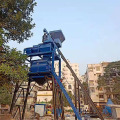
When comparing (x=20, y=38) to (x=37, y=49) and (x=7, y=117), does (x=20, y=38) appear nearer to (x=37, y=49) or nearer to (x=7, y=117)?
(x=37, y=49)

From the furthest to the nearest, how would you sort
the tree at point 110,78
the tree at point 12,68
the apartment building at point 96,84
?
the apartment building at point 96,84 → the tree at point 110,78 → the tree at point 12,68

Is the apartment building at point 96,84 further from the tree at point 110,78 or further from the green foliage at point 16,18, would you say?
the green foliage at point 16,18

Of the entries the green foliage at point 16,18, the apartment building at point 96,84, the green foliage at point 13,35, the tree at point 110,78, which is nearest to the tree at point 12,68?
the green foliage at point 13,35

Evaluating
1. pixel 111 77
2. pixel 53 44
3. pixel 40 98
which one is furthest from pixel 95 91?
pixel 53 44

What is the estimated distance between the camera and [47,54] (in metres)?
12.9

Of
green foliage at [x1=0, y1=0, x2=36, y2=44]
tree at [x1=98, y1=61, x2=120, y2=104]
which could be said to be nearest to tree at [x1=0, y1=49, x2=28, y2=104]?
green foliage at [x1=0, y1=0, x2=36, y2=44]

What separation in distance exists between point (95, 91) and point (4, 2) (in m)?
44.2

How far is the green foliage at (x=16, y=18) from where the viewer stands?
10.7 metres

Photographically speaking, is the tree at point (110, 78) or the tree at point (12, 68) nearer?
the tree at point (12, 68)

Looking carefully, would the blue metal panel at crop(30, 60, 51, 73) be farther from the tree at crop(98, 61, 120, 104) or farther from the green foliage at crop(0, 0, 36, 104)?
the tree at crop(98, 61, 120, 104)

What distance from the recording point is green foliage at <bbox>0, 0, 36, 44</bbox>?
10.7m

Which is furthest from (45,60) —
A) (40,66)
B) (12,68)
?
(12,68)

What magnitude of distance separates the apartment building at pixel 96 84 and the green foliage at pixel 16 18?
40.0 m

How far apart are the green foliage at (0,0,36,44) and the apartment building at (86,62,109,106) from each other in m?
40.0
